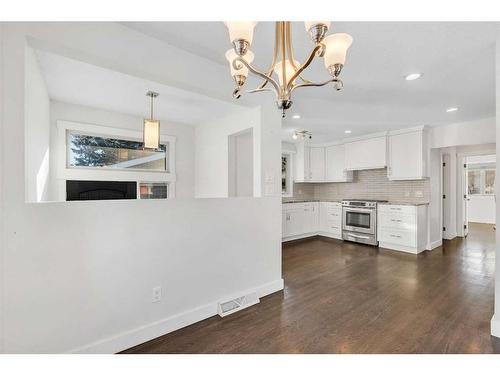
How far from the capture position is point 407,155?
4.74m

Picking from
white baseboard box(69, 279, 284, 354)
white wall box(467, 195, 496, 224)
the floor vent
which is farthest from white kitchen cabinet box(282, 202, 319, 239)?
white wall box(467, 195, 496, 224)

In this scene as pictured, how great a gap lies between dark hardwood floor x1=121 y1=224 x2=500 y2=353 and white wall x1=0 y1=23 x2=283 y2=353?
0.29 meters

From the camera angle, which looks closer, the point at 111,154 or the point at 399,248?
the point at 111,154

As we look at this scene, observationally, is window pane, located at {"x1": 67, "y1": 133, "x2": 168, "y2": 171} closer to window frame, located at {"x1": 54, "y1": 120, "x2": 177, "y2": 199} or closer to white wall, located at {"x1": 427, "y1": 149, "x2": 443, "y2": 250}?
window frame, located at {"x1": 54, "y1": 120, "x2": 177, "y2": 199}

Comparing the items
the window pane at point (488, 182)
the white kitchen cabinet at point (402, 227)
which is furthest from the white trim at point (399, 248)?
the window pane at point (488, 182)

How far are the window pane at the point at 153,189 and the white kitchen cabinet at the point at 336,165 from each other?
404 centimetres

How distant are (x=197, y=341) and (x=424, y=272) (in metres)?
3.36

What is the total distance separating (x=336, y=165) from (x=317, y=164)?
1.57ft

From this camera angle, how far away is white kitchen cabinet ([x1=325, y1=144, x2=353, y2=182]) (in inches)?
232

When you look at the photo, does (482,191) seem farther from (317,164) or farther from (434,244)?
(317,164)

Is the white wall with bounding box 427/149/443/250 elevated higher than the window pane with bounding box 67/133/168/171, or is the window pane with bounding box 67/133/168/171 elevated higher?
the window pane with bounding box 67/133/168/171

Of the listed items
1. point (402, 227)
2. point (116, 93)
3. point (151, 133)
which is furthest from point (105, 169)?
point (402, 227)

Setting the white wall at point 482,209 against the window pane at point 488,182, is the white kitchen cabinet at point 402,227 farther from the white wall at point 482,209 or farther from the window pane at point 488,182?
the window pane at point 488,182
